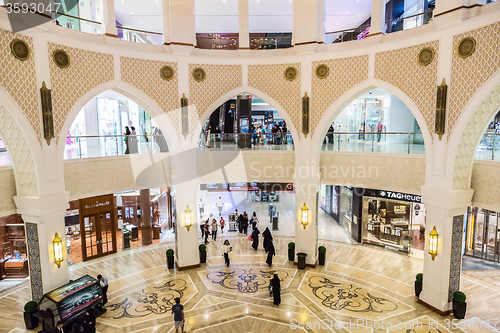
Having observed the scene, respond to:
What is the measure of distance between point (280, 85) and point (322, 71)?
157 centimetres

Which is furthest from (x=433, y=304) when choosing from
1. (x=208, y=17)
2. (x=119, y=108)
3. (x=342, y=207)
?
(x=119, y=108)

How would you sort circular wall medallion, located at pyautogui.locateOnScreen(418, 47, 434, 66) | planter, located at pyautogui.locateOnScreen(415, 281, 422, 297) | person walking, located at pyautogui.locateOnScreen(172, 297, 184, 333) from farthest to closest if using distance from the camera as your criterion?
planter, located at pyautogui.locateOnScreen(415, 281, 422, 297), circular wall medallion, located at pyautogui.locateOnScreen(418, 47, 434, 66), person walking, located at pyautogui.locateOnScreen(172, 297, 184, 333)

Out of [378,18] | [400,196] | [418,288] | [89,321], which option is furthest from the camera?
[400,196]

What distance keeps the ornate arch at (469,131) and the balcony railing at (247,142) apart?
5.58 m

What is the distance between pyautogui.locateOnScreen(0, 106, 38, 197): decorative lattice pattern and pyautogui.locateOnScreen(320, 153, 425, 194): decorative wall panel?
932cm

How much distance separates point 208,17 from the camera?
550 inches

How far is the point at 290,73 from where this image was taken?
11453 mm

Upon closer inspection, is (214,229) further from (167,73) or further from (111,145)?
(167,73)

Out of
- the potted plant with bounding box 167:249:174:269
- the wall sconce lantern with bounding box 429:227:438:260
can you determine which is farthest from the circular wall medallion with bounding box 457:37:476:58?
the potted plant with bounding box 167:249:174:269

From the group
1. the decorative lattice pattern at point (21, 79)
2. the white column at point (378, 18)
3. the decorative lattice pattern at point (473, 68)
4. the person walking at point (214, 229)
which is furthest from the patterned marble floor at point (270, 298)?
the white column at point (378, 18)

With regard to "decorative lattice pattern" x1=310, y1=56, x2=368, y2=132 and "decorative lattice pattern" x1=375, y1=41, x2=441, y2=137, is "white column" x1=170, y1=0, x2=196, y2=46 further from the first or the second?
"decorative lattice pattern" x1=375, y1=41, x2=441, y2=137

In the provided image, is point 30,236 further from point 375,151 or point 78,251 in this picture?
point 375,151

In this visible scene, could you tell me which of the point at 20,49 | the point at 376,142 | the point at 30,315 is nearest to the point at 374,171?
the point at 376,142

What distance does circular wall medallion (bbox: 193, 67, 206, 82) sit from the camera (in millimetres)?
11312
